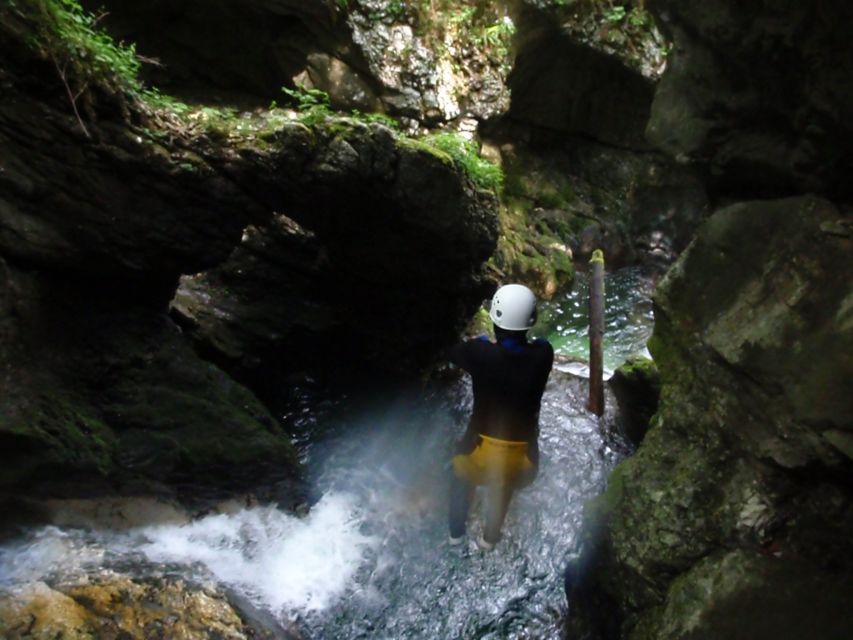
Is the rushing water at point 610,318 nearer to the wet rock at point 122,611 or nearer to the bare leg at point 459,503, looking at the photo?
the bare leg at point 459,503

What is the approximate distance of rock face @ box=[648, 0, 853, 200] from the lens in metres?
3.29

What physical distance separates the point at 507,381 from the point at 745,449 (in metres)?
1.67

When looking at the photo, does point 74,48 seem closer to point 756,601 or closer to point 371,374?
point 371,374

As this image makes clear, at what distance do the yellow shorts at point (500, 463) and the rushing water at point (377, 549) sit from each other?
1.34m

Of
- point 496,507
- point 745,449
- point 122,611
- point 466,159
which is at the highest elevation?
point 466,159

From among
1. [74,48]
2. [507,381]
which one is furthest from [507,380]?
[74,48]

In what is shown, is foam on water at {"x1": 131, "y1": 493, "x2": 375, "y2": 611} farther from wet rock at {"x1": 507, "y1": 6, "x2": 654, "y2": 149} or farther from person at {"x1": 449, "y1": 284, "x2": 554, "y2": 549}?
wet rock at {"x1": 507, "y1": 6, "x2": 654, "y2": 149}

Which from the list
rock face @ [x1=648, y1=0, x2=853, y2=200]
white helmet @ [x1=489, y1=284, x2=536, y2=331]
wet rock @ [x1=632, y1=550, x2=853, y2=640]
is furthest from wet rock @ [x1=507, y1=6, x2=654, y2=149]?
wet rock @ [x1=632, y1=550, x2=853, y2=640]

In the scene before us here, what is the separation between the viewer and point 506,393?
462cm

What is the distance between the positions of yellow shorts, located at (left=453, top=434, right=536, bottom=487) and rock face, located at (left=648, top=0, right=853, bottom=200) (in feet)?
8.09

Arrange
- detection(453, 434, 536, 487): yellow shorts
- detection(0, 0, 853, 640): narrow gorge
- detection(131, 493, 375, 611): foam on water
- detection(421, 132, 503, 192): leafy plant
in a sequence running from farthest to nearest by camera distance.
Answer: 1. detection(421, 132, 503, 192): leafy plant
2. detection(131, 493, 375, 611): foam on water
3. detection(453, 434, 536, 487): yellow shorts
4. detection(0, 0, 853, 640): narrow gorge

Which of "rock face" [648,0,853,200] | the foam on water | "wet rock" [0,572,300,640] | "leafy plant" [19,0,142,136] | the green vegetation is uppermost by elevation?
the green vegetation

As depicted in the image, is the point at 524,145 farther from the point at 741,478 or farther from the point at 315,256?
the point at 741,478

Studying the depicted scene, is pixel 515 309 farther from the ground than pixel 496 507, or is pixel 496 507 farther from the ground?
pixel 515 309
